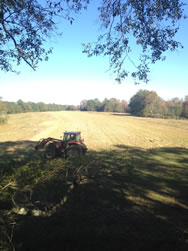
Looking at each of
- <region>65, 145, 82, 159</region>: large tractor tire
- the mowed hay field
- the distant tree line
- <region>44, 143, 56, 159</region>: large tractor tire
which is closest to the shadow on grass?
<region>65, 145, 82, 159</region>: large tractor tire

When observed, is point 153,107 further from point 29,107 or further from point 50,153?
point 29,107

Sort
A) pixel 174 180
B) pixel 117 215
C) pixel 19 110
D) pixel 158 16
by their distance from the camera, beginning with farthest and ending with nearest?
pixel 19 110 < pixel 174 180 < pixel 158 16 < pixel 117 215

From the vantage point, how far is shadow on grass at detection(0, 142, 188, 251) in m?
2.79

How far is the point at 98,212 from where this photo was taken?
3918 millimetres

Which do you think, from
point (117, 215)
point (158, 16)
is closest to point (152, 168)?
point (117, 215)

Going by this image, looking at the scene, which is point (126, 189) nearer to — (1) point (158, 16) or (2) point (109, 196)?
(2) point (109, 196)

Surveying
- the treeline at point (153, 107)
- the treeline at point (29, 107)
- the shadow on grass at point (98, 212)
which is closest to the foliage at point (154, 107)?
the treeline at point (153, 107)

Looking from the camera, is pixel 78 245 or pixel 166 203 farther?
pixel 166 203

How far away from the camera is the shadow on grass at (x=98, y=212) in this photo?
2787 millimetres

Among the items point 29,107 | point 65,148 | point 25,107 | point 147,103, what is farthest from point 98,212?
point 29,107

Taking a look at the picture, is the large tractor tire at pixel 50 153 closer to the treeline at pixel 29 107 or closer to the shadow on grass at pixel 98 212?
the shadow on grass at pixel 98 212

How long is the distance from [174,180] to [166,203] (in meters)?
2.08

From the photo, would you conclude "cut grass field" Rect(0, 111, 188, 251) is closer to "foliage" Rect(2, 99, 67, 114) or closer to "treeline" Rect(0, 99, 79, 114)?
"treeline" Rect(0, 99, 79, 114)

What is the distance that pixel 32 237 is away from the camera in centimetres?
279
